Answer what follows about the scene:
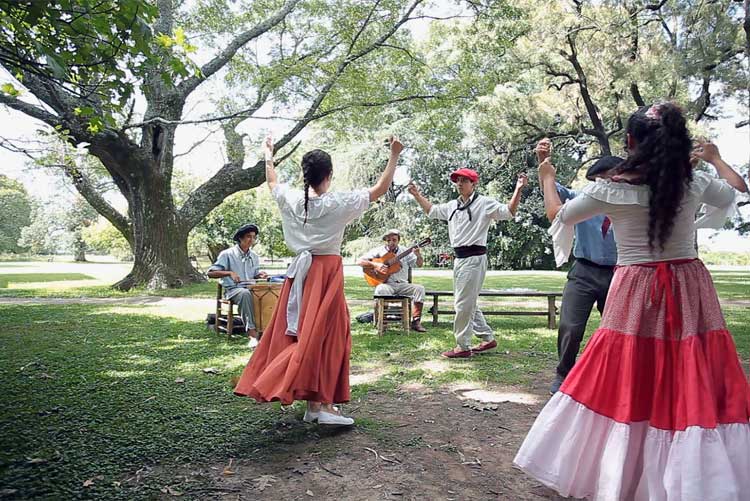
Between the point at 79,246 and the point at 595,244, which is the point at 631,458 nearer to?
the point at 595,244

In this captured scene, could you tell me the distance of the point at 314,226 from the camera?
3965 mm

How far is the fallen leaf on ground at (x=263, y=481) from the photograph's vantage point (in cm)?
301

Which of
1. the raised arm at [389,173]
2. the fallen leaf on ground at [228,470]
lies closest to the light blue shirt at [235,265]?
the raised arm at [389,173]

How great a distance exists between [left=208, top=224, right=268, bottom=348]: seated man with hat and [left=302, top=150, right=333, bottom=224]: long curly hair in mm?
3741

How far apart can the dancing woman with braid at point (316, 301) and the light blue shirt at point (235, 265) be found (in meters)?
4.05

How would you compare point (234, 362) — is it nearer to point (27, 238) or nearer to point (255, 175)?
point (255, 175)

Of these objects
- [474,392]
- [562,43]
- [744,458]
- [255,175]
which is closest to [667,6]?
[562,43]

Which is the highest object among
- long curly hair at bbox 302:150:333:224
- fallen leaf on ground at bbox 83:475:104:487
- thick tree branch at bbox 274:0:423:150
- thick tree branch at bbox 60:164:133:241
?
thick tree branch at bbox 274:0:423:150

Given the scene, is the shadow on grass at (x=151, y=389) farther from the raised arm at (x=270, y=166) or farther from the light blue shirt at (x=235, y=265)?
the raised arm at (x=270, y=166)

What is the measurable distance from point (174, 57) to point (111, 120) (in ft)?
2.81

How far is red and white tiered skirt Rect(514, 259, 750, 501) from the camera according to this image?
2365 mm

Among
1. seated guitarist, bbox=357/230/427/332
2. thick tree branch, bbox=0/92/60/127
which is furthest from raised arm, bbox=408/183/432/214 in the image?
thick tree branch, bbox=0/92/60/127

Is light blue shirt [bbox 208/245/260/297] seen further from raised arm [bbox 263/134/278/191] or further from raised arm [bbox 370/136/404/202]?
raised arm [bbox 370/136/404/202]

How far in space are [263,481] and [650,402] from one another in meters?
2.12
